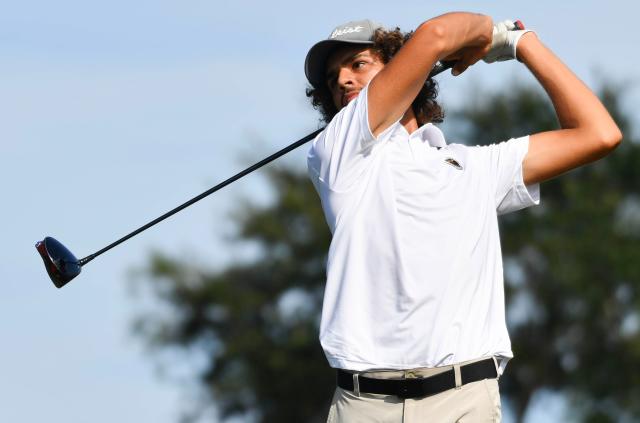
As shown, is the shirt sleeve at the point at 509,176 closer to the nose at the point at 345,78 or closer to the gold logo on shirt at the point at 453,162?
the gold logo on shirt at the point at 453,162

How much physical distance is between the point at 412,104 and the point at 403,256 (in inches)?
44.3

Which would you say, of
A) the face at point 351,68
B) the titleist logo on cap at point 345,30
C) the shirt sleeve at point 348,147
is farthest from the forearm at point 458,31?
the titleist logo on cap at point 345,30

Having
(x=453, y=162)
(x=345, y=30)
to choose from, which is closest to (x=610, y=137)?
(x=453, y=162)

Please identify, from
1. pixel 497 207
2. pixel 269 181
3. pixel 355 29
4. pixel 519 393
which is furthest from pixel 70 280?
pixel 269 181

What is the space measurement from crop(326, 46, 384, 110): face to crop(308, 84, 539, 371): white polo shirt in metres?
0.57

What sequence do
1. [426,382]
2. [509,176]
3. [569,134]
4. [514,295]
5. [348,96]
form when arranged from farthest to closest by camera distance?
[514,295] → [348,96] → [569,134] → [509,176] → [426,382]

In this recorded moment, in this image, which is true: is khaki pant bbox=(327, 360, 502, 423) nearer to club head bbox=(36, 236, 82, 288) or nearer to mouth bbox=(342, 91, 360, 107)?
mouth bbox=(342, 91, 360, 107)

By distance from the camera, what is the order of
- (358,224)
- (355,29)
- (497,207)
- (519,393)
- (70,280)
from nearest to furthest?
(358,224) < (497,207) < (355,29) < (70,280) < (519,393)

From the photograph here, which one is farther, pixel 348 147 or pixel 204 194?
pixel 204 194

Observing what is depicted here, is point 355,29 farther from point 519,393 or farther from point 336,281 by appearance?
point 519,393

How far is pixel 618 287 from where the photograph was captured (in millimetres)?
37188

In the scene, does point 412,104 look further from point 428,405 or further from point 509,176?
point 428,405

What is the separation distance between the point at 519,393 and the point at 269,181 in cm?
959

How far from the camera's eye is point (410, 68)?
457 cm
